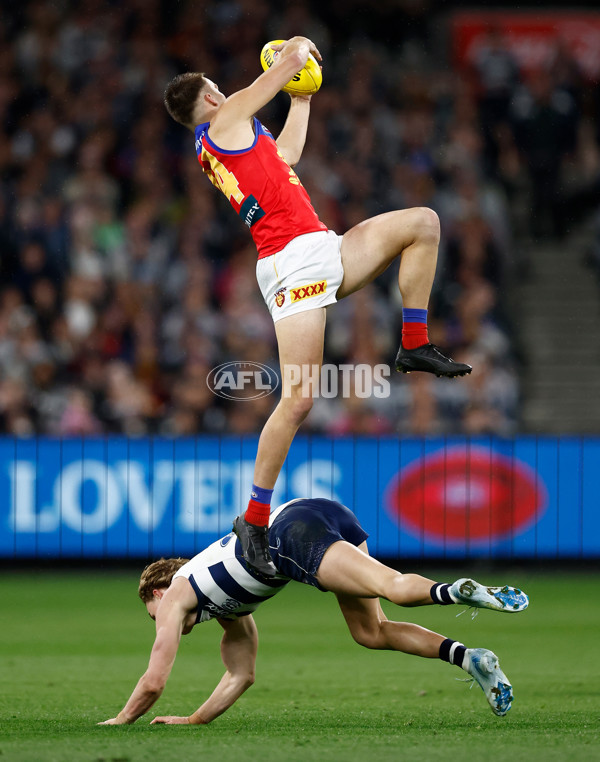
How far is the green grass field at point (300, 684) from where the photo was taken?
19.9 feet

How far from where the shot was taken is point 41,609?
464 inches

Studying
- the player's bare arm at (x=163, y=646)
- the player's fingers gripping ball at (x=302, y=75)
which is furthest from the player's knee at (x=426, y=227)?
the player's bare arm at (x=163, y=646)

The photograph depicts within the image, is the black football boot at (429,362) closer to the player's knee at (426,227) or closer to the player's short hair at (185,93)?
the player's knee at (426,227)

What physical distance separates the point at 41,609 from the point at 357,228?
6.01 meters

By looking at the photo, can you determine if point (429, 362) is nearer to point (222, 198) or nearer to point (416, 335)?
point (416, 335)

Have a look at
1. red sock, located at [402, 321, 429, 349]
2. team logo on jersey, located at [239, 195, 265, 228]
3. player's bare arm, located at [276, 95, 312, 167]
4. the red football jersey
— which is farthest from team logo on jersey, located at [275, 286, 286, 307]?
player's bare arm, located at [276, 95, 312, 167]

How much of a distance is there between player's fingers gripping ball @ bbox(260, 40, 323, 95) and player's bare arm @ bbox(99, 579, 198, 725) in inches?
109

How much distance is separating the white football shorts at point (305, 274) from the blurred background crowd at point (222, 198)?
6.72m

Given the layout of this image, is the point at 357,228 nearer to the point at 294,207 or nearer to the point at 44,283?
the point at 294,207

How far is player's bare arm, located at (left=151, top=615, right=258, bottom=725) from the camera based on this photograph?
710 centimetres

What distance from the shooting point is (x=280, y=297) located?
6.97 m

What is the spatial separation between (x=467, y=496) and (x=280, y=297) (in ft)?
22.4

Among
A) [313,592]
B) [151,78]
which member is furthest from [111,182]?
[313,592]

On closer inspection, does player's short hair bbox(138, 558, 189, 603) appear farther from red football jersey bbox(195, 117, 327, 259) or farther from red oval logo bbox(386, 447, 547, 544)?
red oval logo bbox(386, 447, 547, 544)
